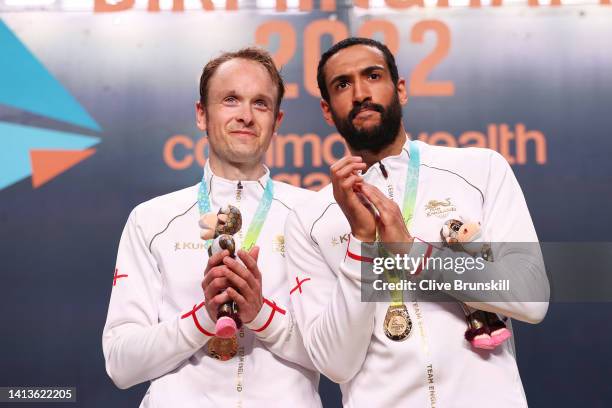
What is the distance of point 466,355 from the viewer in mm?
1977

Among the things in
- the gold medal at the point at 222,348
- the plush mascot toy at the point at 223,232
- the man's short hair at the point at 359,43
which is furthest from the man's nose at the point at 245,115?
the gold medal at the point at 222,348

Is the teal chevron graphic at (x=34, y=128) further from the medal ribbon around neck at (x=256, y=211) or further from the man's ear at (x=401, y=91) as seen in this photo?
the man's ear at (x=401, y=91)

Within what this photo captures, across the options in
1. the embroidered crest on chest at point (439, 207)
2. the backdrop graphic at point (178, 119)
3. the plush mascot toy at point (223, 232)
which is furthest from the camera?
the backdrop graphic at point (178, 119)

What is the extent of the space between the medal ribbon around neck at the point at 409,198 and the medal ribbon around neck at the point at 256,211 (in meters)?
0.51

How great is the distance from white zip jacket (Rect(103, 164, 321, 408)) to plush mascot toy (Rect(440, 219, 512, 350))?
1.80 feet

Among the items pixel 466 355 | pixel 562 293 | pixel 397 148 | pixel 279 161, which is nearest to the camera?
pixel 466 355

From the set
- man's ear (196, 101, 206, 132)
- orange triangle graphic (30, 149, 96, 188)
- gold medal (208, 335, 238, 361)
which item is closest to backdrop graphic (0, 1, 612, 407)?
orange triangle graphic (30, 149, 96, 188)

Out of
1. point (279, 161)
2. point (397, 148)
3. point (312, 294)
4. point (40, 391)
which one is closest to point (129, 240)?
point (312, 294)

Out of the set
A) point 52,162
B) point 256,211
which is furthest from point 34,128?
point 256,211

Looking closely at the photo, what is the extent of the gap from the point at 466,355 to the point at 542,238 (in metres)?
1.72

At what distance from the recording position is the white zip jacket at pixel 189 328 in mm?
2172

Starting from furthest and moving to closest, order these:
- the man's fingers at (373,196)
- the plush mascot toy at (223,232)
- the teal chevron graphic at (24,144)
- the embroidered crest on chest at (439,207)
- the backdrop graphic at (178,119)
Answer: the teal chevron graphic at (24,144) < the backdrop graphic at (178,119) < the embroidered crest on chest at (439,207) < the plush mascot toy at (223,232) < the man's fingers at (373,196)

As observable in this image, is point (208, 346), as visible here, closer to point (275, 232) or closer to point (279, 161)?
point (275, 232)

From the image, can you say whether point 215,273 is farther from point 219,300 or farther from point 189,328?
point 189,328
